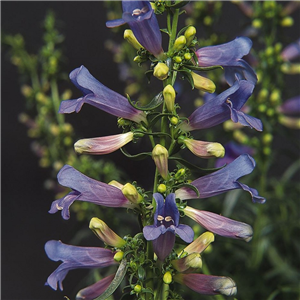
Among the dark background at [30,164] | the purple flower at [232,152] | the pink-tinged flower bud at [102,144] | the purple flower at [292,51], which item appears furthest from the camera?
the dark background at [30,164]

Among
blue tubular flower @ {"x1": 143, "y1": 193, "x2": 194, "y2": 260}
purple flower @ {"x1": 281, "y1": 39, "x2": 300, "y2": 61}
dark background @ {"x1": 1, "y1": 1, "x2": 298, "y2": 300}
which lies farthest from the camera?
dark background @ {"x1": 1, "y1": 1, "x2": 298, "y2": 300}

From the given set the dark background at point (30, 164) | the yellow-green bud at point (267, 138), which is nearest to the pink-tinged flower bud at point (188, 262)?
the yellow-green bud at point (267, 138)

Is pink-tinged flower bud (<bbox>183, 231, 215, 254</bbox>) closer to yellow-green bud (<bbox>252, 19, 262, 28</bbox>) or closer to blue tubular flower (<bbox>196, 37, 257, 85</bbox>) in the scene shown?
blue tubular flower (<bbox>196, 37, 257, 85</bbox>)

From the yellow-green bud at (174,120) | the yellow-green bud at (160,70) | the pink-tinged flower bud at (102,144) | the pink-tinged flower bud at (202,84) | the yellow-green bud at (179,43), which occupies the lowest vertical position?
the pink-tinged flower bud at (102,144)

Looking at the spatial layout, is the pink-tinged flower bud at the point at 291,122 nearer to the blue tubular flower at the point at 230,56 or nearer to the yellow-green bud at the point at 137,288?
the blue tubular flower at the point at 230,56

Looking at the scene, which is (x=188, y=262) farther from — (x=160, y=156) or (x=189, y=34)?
(x=189, y=34)

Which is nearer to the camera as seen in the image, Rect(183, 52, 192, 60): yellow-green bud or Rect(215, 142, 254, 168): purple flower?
Rect(183, 52, 192, 60): yellow-green bud

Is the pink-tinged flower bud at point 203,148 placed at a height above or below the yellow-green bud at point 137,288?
above

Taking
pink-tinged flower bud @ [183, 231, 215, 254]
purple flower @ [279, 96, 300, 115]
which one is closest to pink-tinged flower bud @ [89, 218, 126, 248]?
pink-tinged flower bud @ [183, 231, 215, 254]
